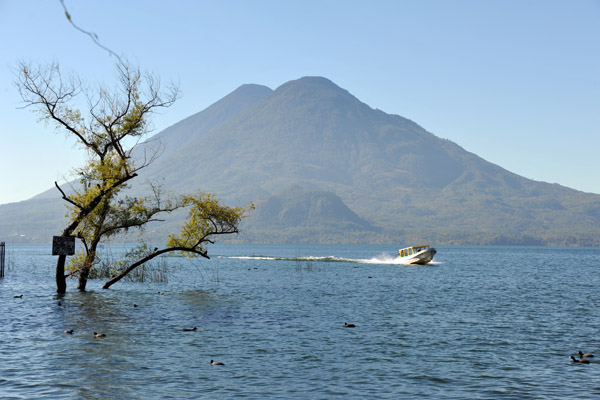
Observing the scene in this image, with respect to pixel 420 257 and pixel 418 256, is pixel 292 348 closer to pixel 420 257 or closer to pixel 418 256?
pixel 418 256

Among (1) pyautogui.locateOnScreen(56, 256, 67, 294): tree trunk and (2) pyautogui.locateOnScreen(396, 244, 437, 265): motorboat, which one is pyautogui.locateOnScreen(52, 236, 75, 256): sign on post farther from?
(2) pyautogui.locateOnScreen(396, 244, 437, 265): motorboat

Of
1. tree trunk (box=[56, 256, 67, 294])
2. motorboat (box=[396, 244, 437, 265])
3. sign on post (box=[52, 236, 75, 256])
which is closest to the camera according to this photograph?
sign on post (box=[52, 236, 75, 256])

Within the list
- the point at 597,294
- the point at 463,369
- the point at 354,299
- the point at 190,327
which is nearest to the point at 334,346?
the point at 463,369

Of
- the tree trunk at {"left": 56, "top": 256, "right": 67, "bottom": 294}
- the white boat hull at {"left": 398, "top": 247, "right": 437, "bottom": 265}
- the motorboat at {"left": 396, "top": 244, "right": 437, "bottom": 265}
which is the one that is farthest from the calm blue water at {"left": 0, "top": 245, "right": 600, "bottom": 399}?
the white boat hull at {"left": 398, "top": 247, "right": 437, "bottom": 265}

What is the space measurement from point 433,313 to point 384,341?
13821mm

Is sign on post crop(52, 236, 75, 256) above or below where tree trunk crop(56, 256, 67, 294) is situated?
above

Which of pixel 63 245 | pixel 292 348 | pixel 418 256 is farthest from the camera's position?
pixel 418 256

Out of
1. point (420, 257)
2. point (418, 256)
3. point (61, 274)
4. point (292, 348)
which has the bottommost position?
point (292, 348)

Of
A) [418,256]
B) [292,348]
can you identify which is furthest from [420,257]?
[292,348]

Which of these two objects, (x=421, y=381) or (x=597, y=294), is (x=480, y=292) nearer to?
(x=597, y=294)

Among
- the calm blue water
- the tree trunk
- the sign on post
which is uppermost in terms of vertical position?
the sign on post

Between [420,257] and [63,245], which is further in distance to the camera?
[420,257]

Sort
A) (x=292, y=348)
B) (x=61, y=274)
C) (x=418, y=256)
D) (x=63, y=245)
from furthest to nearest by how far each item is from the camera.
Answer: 1. (x=418, y=256)
2. (x=61, y=274)
3. (x=63, y=245)
4. (x=292, y=348)

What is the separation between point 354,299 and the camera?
5494 centimetres
